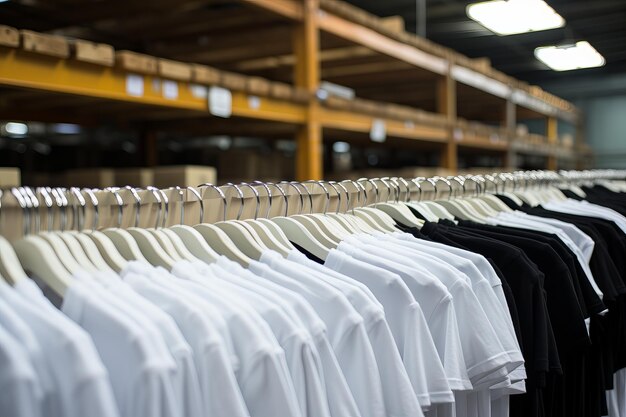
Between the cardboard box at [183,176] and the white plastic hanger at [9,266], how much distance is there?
1754 mm

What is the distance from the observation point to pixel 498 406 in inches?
60.3

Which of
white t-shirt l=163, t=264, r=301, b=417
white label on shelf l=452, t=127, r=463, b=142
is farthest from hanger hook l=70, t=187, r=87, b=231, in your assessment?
white label on shelf l=452, t=127, r=463, b=142

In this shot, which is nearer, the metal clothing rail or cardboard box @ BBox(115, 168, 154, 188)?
the metal clothing rail

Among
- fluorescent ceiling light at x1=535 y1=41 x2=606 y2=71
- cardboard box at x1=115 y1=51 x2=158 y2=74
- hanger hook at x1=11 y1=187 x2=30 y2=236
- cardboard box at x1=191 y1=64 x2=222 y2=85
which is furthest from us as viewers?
fluorescent ceiling light at x1=535 y1=41 x2=606 y2=71

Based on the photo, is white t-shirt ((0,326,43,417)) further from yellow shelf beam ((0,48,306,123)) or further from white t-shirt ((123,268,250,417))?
yellow shelf beam ((0,48,306,123))

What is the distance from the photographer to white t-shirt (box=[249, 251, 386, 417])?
1.06m

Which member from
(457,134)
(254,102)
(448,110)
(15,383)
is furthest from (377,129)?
(15,383)

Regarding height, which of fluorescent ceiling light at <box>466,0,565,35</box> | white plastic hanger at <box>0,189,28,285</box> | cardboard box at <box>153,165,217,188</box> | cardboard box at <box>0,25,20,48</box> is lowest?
white plastic hanger at <box>0,189,28,285</box>

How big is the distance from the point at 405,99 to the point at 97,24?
3935 millimetres

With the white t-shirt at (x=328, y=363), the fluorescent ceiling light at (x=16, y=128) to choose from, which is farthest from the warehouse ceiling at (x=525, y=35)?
the white t-shirt at (x=328, y=363)

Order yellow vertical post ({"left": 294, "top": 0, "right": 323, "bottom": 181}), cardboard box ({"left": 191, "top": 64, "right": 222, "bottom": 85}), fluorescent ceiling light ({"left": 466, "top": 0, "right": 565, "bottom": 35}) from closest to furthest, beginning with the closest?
cardboard box ({"left": 191, "top": 64, "right": 222, "bottom": 85}) → yellow vertical post ({"left": 294, "top": 0, "right": 323, "bottom": 181}) → fluorescent ceiling light ({"left": 466, "top": 0, "right": 565, "bottom": 35})

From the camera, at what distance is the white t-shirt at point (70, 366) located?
0.72m

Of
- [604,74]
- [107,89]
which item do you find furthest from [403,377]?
[604,74]

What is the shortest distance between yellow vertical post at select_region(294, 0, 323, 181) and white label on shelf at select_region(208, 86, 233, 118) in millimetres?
664
